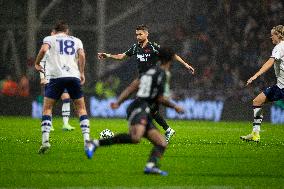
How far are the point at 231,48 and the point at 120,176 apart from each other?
71.8 feet

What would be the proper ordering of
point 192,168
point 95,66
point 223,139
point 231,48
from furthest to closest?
point 95,66 < point 231,48 < point 223,139 < point 192,168

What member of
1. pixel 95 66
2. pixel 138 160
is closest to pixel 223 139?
pixel 138 160

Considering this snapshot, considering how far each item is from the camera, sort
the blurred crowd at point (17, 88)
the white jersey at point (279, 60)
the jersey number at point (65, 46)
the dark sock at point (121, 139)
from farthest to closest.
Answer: the blurred crowd at point (17, 88) < the white jersey at point (279, 60) < the jersey number at point (65, 46) < the dark sock at point (121, 139)

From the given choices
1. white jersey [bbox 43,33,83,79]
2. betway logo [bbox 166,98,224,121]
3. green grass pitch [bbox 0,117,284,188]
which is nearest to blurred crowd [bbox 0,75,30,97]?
betway logo [bbox 166,98,224,121]

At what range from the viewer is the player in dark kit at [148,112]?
1027 centimetres

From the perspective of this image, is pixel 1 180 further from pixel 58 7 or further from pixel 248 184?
pixel 58 7

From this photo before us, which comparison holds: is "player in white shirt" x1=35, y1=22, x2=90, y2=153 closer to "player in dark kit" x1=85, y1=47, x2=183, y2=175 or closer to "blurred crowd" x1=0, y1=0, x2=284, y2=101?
"player in dark kit" x1=85, y1=47, x2=183, y2=175

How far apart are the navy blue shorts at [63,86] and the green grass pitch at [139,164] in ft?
3.28

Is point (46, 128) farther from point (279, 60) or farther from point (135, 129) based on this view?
point (279, 60)

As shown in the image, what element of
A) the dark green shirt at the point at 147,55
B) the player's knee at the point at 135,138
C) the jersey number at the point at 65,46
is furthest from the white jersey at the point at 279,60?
the player's knee at the point at 135,138

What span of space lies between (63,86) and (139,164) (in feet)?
7.18

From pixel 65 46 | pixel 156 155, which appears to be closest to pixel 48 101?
pixel 65 46

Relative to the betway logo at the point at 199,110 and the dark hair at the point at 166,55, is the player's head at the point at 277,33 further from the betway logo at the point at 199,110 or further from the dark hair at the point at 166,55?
the betway logo at the point at 199,110

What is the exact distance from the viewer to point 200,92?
92.3ft
